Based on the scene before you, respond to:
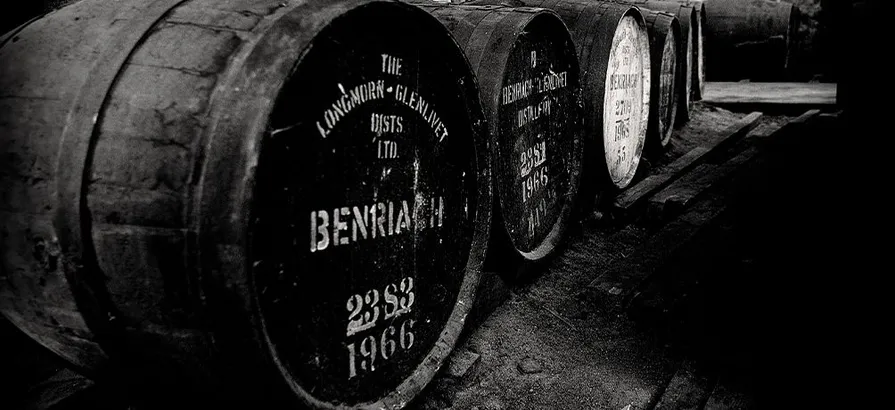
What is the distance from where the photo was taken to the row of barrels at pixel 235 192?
1.29 meters

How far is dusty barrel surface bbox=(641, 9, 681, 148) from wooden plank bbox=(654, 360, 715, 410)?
2.54 m

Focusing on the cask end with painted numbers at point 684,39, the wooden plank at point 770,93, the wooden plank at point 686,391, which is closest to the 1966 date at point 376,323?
the wooden plank at point 686,391

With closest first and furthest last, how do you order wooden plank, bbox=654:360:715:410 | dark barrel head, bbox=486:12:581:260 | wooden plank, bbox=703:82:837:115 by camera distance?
wooden plank, bbox=654:360:715:410, dark barrel head, bbox=486:12:581:260, wooden plank, bbox=703:82:837:115

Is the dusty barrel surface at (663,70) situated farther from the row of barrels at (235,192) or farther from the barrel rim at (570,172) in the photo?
the row of barrels at (235,192)

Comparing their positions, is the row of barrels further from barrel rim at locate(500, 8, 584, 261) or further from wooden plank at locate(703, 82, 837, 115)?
wooden plank at locate(703, 82, 837, 115)

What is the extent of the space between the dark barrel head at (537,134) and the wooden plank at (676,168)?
29.4 inches

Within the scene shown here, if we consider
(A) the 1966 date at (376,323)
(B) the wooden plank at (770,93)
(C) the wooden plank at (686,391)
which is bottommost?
(C) the wooden plank at (686,391)

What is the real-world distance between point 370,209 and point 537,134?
1361 mm

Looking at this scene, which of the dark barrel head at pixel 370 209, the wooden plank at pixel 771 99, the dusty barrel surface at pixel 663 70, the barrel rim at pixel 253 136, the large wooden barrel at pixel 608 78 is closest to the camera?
the barrel rim at pixel 253 136

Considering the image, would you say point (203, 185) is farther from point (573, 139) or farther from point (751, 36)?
point (751, 36)

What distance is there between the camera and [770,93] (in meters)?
7.26

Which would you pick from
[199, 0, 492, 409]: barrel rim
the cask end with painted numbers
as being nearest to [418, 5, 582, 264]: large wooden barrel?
[199, 0, 492, 409]: barrel rim

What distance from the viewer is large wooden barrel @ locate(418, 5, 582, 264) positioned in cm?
254

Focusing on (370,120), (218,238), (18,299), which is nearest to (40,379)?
(18,299)
